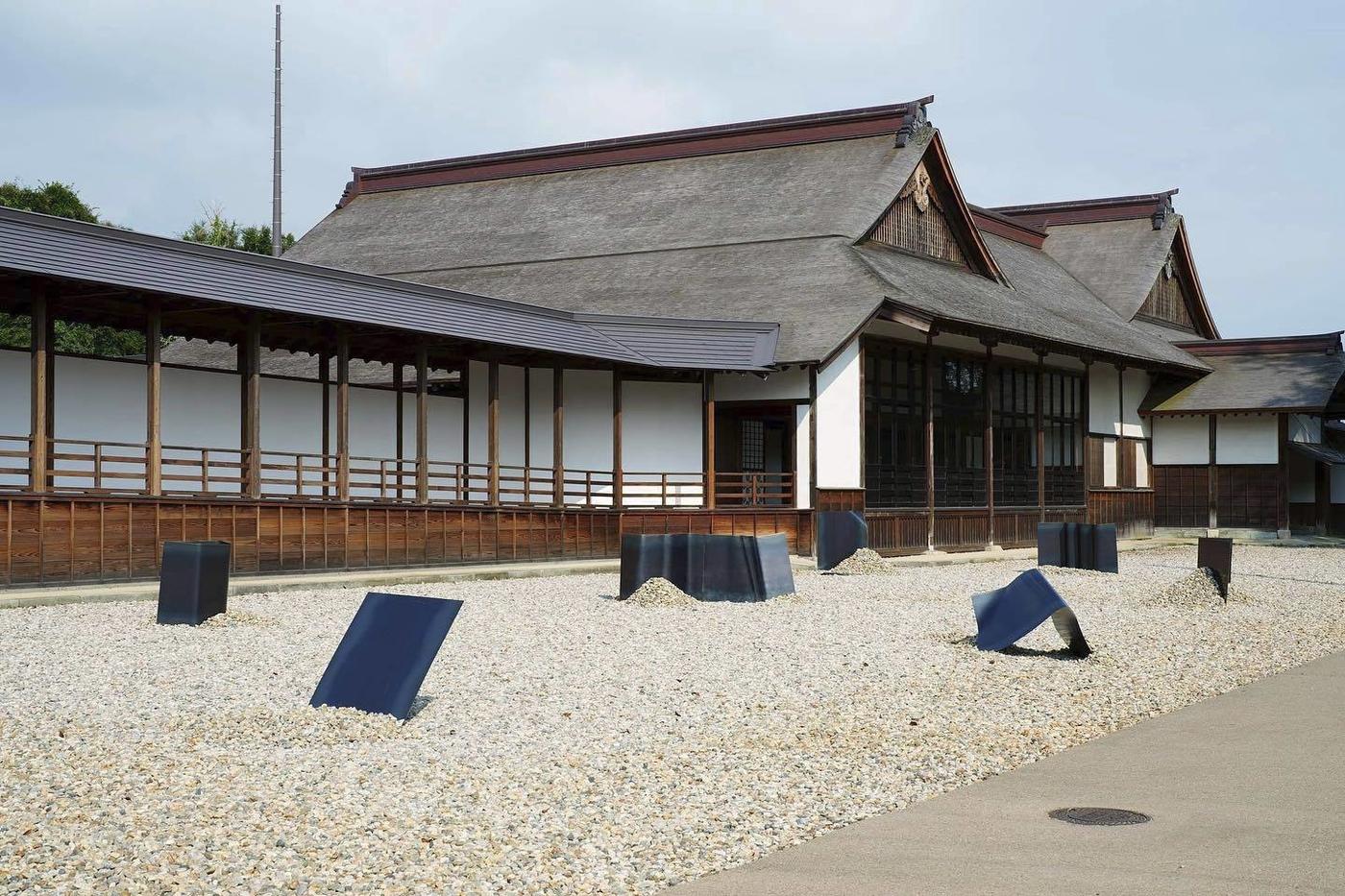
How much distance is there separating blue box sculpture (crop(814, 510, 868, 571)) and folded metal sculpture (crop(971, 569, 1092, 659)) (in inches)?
377

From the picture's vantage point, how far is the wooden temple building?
62.0 feet

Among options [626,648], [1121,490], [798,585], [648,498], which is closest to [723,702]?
[626,648]

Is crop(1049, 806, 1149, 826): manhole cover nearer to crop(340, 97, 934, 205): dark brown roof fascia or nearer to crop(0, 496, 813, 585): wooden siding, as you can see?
crop(0, 496, 813, 585): wooden siding

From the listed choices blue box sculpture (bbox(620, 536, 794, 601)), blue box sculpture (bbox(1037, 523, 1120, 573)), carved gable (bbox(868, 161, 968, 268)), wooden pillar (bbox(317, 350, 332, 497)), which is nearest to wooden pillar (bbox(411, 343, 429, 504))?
wooden pillar (bbox(317, 350, 332, 497))

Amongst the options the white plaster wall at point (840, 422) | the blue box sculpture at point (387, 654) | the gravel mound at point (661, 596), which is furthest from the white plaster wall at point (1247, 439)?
the blue box sculpture at point (387, 654)

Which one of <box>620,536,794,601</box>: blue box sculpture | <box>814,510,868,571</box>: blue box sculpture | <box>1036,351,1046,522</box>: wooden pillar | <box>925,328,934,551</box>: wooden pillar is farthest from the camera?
<box>1036,351,1046,522</box>: wooden pillar

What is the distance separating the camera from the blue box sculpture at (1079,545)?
22.7 meters

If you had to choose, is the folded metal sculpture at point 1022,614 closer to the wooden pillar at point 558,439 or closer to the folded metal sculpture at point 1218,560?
the folded metal sculpture at point 1218,560

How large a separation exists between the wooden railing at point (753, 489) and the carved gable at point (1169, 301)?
19.7 meters

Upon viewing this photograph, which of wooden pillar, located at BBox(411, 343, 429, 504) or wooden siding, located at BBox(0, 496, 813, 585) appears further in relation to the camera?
wooden pillar, located at BBox(411, 343, 429, 504)

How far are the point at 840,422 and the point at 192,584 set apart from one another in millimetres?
15259

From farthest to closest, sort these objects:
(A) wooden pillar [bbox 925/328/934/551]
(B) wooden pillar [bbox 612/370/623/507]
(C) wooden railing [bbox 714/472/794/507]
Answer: (A) wooden pillar [bbox 925/328/934/551], (C) wooden railing [bbox 714/472/794/507], (B) wooden pillar [bbox 612/370/623/507]

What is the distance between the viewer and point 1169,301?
46.1m

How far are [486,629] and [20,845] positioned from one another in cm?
824
